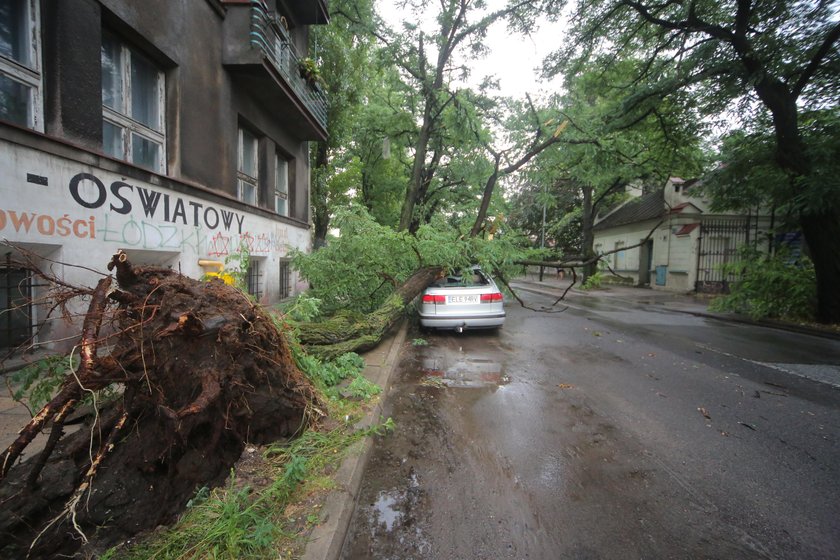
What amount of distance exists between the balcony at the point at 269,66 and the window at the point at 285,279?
395 cm

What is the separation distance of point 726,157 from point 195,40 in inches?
529

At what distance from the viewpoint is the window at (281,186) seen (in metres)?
10.9

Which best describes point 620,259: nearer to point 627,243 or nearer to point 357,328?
point 627,243

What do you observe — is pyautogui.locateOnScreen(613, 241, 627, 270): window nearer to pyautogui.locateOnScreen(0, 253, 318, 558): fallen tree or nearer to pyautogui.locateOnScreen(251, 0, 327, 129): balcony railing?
pyautogui.locateOnScreen(251, 0, 327, 129): balcony railing

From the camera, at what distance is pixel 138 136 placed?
5762mm

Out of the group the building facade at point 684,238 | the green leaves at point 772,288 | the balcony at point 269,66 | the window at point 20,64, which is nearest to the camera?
the window at point 20,64

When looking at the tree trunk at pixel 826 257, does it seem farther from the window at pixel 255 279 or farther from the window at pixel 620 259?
the window at pixel 620 259

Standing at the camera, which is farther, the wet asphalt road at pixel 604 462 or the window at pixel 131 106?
the window at pixel 131 106

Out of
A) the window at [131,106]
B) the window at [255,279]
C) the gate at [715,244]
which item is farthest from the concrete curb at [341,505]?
the gate at [715,244]

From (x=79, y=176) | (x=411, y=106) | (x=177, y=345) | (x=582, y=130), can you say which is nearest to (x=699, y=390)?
(x=177, y=345)

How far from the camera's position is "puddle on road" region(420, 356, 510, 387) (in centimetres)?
498

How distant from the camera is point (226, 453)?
8.68 feet

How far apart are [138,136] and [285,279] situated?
5697mm

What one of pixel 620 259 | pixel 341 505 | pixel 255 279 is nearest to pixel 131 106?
pixel 255 279
